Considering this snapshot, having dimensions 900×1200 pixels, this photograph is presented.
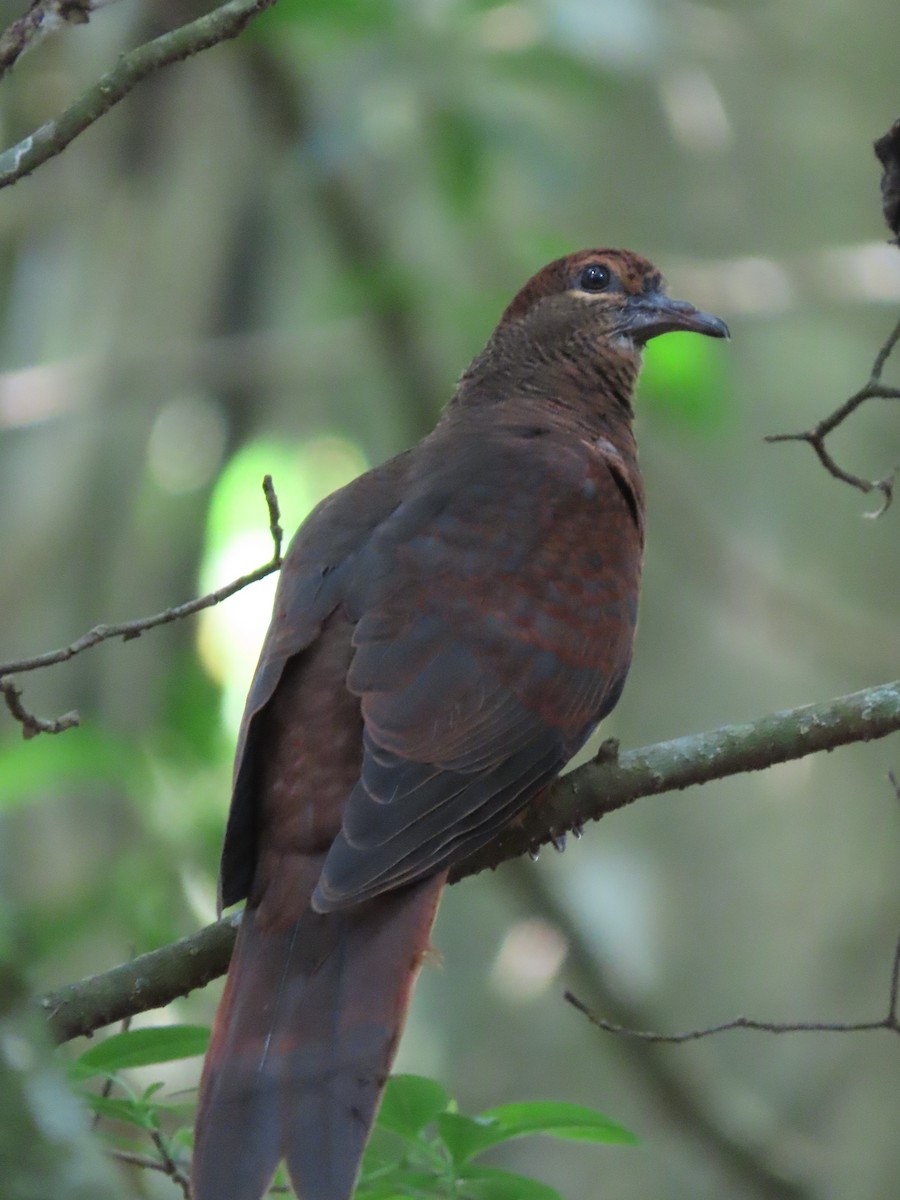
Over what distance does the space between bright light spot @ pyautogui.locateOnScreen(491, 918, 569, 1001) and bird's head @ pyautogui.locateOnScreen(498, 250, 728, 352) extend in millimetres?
1712

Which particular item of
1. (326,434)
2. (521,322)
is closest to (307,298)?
(326,434)

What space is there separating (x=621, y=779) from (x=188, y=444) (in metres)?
3.29

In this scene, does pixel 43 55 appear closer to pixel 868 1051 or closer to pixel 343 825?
pixel 343 825

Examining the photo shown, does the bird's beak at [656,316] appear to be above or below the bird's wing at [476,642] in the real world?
above

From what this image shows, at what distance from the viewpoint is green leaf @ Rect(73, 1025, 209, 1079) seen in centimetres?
214

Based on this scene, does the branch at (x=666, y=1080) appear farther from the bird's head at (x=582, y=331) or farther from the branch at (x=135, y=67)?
the branch at (x=135, y=67)

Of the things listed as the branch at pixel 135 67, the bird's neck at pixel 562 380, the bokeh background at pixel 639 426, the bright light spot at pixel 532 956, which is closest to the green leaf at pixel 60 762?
the bokeh background at pixel 639 426

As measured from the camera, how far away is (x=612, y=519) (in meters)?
3.47

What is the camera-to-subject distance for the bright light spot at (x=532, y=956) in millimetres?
4823

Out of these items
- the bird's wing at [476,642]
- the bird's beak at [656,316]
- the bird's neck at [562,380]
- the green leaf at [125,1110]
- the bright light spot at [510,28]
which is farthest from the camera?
the bright light spot at [510,28]

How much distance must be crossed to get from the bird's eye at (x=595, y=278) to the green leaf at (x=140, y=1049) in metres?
2.51

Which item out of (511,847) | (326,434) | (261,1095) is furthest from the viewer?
(326,434)

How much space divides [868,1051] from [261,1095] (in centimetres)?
342

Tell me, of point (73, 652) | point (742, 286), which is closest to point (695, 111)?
point (742, 286)
